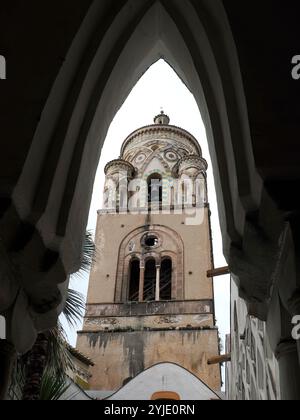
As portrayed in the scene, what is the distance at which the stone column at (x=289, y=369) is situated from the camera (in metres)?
2.38

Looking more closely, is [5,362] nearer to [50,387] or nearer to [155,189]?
[50,387]

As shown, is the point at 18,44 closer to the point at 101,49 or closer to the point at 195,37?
the point at 101,49

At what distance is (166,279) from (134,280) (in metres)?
1.76

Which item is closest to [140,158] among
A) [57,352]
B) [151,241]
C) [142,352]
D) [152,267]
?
[151,241]

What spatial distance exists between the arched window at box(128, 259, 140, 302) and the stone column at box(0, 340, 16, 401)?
23.4 metres

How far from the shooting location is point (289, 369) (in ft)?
8.14

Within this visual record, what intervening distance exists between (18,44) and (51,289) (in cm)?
143

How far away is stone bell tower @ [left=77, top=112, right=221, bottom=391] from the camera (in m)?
22.8

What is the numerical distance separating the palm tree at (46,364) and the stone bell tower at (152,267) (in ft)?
49.2

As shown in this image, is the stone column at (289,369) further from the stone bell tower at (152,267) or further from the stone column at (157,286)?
the stone column at (157,286)

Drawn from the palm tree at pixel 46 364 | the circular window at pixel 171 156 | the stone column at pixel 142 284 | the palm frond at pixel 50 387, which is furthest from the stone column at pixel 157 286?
the palm frond at pixel 50 387

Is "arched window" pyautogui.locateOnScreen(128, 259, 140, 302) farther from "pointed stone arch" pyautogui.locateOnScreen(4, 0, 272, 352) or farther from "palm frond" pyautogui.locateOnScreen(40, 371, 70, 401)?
"pointed stone arch" pyautogui.locateOnScreen(4, 0, 272, 352)

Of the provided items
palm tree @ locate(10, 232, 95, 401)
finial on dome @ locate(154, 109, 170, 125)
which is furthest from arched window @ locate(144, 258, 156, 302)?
palm tree @ locate(10, 232, 95, 401)
